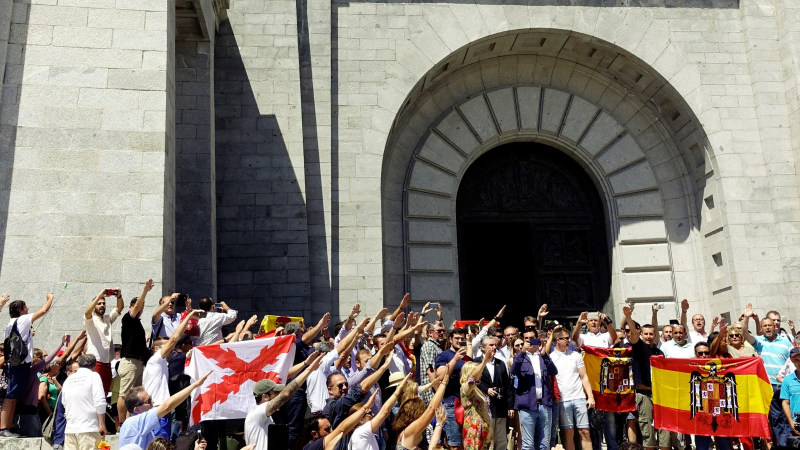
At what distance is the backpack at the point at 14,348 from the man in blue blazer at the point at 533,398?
20.8 feet

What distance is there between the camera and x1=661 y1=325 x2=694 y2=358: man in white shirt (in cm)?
1239

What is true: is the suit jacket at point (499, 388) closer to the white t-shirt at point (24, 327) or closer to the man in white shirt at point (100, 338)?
the man in white shirt at point (100, 338)

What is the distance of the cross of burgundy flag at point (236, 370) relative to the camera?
970cm

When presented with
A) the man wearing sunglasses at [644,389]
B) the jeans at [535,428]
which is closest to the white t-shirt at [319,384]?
the jeans at [535,428]

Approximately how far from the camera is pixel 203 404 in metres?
9.62

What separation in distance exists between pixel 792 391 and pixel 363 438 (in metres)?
6.49

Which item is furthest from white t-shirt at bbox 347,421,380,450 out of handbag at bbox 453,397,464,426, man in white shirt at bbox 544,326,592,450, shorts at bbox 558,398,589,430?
shorts at bbox 558,398,589,430

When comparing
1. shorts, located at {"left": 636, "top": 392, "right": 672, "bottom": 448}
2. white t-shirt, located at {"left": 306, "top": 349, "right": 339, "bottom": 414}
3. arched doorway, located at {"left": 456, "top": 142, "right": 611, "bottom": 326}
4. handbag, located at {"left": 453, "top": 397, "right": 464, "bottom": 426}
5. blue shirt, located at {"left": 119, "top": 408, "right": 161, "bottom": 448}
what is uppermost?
arched doorway, located at {"left": 456, "top": 142, "right": 611, "bottom": 326}

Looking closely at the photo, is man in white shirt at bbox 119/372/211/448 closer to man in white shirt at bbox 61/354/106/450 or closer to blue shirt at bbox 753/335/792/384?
man in white shirt at bbox 61/354/106/450

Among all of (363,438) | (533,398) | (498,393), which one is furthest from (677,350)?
(363,438)

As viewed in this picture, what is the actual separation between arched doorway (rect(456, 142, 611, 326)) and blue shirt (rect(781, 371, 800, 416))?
900cm

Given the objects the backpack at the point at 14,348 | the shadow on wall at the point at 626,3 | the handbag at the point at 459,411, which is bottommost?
the handbag at the point at 459,411

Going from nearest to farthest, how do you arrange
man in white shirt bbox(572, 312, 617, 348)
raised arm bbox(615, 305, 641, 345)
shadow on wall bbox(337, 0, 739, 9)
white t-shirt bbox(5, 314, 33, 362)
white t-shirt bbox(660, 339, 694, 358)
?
white t-shirt bbox(5, 314, 33, 362) < raised arm bbox(615, 305, 641, 345) < white t-shirt bbox(660, 339, 694, 358) < man in white shirt bbox(572, 312, 617, 348) < shadow on wall bbox(337, 0, 739, 9)

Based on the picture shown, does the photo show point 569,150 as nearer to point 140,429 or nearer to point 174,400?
point 174,400
